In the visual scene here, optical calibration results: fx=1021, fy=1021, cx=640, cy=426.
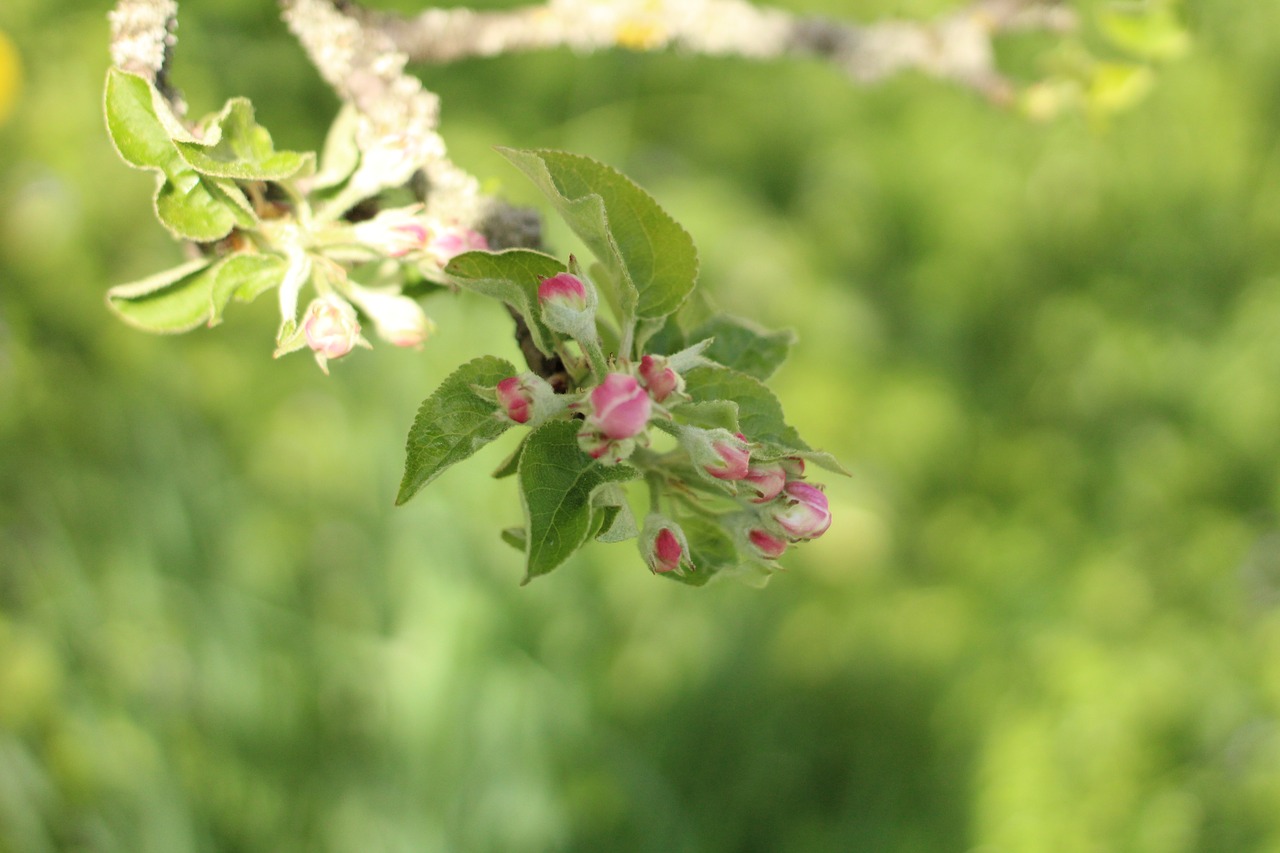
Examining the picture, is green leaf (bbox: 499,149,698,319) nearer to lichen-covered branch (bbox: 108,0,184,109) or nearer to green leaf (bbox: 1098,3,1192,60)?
lichen-covered branch (bbox: 108,0,184,109)

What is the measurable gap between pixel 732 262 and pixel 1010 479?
781 mm

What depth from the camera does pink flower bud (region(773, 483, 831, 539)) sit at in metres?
0.55

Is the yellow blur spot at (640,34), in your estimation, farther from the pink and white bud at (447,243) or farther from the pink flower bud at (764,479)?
the pink flower bud at (764,479)

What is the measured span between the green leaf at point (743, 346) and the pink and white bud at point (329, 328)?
0.22 metres

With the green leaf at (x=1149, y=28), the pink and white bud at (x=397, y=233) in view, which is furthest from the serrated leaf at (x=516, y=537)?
the green leaf at (x=1149, y=28)

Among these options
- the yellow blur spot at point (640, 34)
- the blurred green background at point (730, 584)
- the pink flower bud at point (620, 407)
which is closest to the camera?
the pink flower bud at point (620, 407)

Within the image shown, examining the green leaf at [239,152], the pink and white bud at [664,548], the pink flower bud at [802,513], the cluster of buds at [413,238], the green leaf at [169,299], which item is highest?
the green leaf at [239,152]

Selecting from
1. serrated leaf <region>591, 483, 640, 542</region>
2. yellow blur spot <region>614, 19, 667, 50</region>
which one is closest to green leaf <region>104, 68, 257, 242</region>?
serrated leaf <region>591, 483, 640, 542</region>

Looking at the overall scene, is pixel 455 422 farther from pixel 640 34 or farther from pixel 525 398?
pixel 640 34

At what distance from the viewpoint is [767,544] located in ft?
1.90

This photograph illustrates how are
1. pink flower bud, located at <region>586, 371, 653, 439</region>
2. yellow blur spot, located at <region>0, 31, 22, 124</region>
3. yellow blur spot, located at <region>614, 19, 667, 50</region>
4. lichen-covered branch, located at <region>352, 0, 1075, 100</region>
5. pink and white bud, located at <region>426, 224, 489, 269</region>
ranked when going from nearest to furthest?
pink flower bud, located at <region>586, 371, 653, 439</region>, pink and white bud, located at <region>426, 224, 489, 269</region>, lichen-covered branch, located at <region>352, 0, 1075, 100</region>, yellow blur spot, located at <region>614, 19, 667, 50</region>, yellow blur spot, located at <region>0, 31, 22, 124</region>

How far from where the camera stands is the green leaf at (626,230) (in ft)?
1.62

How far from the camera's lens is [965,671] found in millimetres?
1876

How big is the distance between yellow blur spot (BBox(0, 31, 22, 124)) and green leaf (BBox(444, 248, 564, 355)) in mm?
1872
